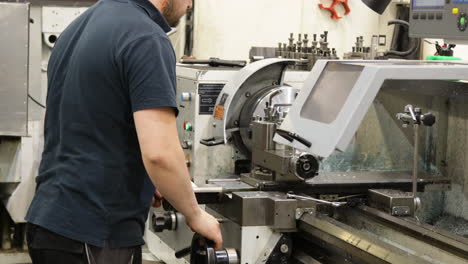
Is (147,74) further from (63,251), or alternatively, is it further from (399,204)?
(399,204)

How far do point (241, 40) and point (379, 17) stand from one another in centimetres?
75

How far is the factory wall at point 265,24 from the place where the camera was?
349 centimetres

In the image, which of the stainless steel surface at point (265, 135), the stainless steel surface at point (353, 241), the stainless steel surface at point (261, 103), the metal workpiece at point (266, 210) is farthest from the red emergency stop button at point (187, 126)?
the stainless steel surface at point (353, 241)

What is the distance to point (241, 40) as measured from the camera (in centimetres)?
356

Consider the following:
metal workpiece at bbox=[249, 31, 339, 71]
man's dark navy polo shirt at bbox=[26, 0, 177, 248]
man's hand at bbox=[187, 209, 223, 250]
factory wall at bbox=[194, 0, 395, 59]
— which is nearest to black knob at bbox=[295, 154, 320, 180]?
man's hand at bbox=[187, 209, 223, 250]

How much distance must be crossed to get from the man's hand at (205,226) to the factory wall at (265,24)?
80.0 inches

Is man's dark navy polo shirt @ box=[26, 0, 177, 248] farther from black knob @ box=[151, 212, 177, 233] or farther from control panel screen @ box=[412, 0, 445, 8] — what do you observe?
control panel screen @ box=[412, 0, 445, 8]

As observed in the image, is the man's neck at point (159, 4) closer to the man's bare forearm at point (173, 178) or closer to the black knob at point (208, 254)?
the man's bare forearm at point (173, 178)

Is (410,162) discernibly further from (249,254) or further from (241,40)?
(241,40)

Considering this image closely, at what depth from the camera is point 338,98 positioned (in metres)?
1.61

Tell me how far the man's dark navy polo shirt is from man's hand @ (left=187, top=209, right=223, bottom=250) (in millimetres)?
111

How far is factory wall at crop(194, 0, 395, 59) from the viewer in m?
3.49

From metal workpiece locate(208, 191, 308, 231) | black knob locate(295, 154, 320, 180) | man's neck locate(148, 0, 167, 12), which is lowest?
metal workpiece locate(208, 191, 308, 231)

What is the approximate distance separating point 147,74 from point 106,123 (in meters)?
0.14
